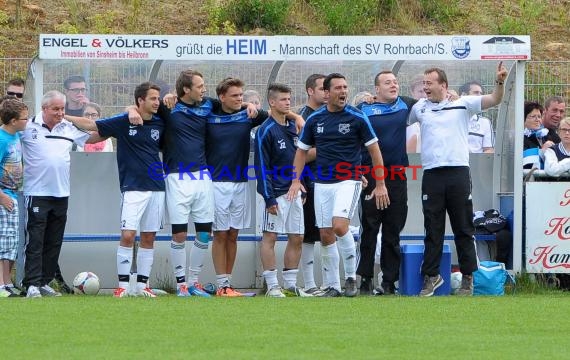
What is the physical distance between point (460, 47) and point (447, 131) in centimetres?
111

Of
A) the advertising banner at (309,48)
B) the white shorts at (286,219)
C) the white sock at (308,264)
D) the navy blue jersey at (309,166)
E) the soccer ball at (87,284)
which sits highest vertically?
the advertising banner at (309,48)

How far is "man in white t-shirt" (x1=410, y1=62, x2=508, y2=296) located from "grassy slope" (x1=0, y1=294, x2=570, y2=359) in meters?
0.74

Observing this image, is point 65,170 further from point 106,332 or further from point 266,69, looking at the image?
point 106,332

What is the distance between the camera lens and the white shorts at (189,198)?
12.6 meters

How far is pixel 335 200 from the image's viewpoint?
40.4ft

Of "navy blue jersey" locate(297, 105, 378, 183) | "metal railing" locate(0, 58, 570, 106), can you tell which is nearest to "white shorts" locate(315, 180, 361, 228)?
"navy blue jersey" locate(297, 105, 378, 183)

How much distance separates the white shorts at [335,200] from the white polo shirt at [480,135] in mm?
2414

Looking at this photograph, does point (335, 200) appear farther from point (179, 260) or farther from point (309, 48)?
point (309, 48)

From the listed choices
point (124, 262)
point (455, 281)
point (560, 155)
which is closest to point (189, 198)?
point (124, 262)

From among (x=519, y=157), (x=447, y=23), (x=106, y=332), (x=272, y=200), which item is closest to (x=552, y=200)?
(x=519, y=157)

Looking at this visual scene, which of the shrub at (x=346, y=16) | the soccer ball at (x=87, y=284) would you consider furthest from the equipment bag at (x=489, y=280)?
the shrub at (x=346, y=16)

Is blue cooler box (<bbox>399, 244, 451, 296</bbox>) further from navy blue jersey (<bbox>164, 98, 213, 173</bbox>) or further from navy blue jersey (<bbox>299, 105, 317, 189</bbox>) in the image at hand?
navy blue jersey (<bbox>164, 98, 213, 173</bbox>)

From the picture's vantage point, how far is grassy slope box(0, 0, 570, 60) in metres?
25.0

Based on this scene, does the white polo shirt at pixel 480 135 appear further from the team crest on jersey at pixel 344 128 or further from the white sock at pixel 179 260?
the white sock at pixel 179 260
